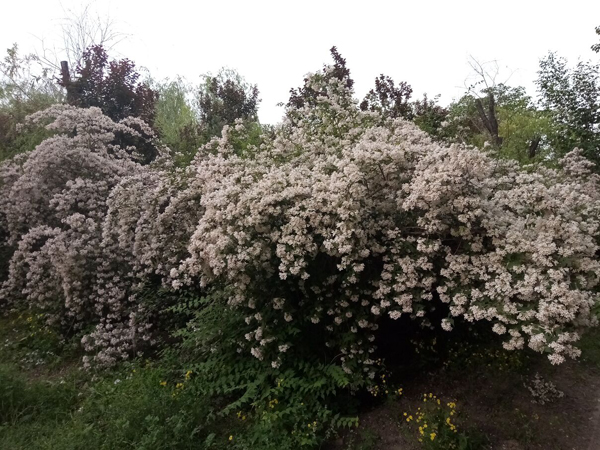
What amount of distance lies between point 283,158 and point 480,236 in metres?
2.51

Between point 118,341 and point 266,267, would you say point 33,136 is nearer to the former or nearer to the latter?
point 118,341

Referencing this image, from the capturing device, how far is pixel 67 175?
7.75m

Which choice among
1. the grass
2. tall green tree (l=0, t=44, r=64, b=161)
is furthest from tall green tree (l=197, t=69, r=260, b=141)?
the grass

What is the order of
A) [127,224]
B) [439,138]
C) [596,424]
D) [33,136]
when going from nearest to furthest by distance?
[596,424]
[127,224]
[439,138]
[33,136]

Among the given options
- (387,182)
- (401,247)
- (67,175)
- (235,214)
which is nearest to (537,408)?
(401,247)

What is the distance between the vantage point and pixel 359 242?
4.02m

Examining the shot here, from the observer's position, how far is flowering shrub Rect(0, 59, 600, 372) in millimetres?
3643

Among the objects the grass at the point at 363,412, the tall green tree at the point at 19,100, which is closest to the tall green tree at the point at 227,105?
the tall green tree at the point at 19,100

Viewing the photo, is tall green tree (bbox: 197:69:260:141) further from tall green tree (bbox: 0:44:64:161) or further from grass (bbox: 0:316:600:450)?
grass (bbox: 0:316:600:450)

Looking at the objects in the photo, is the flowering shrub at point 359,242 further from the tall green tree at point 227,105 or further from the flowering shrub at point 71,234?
the tall green tree at point 227,105

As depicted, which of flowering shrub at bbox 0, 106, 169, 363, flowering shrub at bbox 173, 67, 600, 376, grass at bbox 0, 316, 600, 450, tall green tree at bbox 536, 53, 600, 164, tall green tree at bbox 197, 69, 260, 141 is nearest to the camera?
flowering shrub at bbox 173, 67, 600, 376

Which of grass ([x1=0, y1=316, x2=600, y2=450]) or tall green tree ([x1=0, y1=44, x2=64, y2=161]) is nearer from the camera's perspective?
grass ([x1=0, y1=316, x2=600, y2=450])

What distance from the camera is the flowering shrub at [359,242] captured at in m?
3.64

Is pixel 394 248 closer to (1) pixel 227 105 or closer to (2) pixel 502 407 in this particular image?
(2) pixel 502 407
